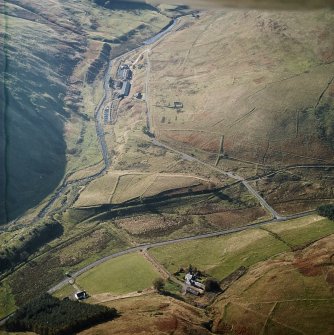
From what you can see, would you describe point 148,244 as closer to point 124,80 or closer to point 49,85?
point 49,85

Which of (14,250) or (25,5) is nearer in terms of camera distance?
(14,250)

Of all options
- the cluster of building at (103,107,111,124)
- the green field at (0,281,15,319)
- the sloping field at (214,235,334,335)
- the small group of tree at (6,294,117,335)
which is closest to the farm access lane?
the green field at (0,281,15,319)

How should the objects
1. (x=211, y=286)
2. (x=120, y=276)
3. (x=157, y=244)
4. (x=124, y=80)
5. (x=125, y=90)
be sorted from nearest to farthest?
(x=211, y=286)
(x=120, y=276)
(x=157, y=244)
(x=125, y=90)
(x=124, y=80)

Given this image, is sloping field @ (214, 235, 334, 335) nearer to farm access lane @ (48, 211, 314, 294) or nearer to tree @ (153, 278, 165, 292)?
tree @ (153, 278, 165, 292)

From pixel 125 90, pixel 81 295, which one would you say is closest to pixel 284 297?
pixel 81 295

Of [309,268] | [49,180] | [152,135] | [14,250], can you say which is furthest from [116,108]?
[309,268]

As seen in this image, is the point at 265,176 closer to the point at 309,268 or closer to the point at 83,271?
the point at 309,268
